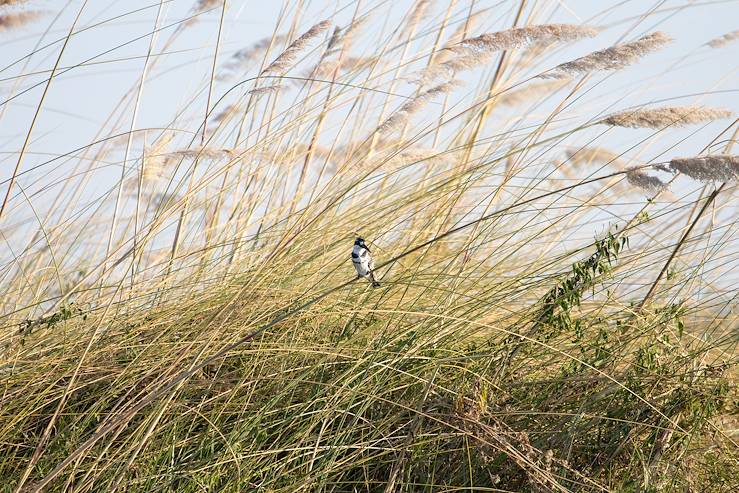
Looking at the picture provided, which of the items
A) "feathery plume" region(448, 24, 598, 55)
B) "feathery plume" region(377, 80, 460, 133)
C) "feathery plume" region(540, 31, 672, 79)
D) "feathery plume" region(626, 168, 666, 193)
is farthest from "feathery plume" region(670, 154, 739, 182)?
"feathery plume" region(377, 80, 460, 133)

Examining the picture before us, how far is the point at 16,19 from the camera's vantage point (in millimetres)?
3252

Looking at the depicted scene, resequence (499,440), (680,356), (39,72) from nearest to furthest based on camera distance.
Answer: (499,440)
(680,356)
(39,72)

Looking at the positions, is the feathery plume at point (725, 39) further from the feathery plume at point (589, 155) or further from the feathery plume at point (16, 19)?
the feathery plume at point (16, 19)

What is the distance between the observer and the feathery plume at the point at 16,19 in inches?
127

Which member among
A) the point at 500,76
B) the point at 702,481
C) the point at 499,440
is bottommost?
the point at 702,481

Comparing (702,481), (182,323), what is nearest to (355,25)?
(182,323)

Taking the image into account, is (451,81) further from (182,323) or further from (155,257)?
(155,257)

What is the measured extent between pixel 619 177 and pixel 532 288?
0.69 meters

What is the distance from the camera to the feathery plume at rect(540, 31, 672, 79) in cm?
265

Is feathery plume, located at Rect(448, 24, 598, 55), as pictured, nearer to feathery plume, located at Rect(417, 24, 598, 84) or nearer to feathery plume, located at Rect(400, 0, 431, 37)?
feathery plume, located at Rect(417, 24, 598, 84)

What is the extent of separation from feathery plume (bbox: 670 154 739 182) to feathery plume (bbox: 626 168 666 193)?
106mm

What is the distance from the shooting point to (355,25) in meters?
3.88

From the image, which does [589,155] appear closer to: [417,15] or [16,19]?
[417,15]

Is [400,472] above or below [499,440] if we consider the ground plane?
below
